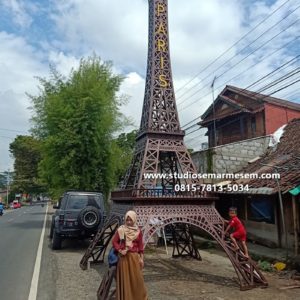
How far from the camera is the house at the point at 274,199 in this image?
11664mm

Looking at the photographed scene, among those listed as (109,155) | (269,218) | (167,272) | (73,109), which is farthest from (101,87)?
(167,272)

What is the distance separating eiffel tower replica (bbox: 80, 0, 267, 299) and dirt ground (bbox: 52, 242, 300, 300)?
0.41 m

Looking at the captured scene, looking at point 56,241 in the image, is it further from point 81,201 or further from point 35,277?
point 35,277

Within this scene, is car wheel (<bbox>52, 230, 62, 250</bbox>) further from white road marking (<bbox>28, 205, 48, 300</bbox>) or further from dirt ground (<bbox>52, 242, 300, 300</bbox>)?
dirt ground (<bbox>52, 242, 300, 300</bbox>)

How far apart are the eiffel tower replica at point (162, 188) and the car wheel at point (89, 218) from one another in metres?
1.36

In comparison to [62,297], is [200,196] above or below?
above

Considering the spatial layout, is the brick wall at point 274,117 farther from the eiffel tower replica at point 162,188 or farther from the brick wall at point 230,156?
the eiffel tower replica at point 162,188

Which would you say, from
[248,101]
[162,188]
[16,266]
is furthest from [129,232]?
[248,101]

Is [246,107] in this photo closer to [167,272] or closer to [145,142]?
[145,142]

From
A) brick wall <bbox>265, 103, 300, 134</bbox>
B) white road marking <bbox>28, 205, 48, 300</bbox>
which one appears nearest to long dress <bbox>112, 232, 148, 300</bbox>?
white road marking <bbox>28, 205, 48, 300</bbox>

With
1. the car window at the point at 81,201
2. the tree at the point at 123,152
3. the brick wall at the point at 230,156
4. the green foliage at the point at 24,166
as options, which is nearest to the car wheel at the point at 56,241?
the car window at the point at 81,201

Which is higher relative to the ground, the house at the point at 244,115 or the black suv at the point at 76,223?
the house at the point at 244,115

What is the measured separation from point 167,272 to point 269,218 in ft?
18.3

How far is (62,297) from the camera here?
24.3ft
